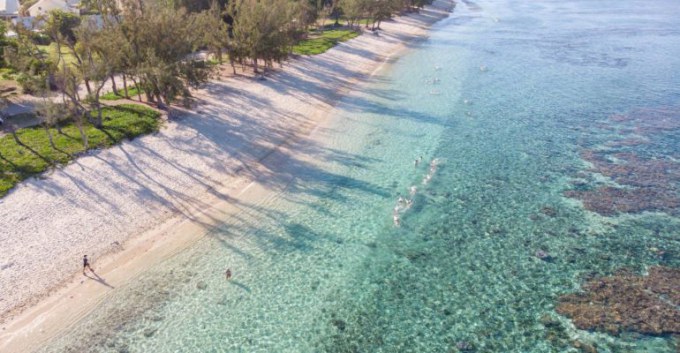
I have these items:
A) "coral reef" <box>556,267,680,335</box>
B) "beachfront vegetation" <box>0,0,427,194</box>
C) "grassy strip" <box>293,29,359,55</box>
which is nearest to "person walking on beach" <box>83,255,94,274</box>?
"beachfront vegetation" <box>0,0,427,194</box>

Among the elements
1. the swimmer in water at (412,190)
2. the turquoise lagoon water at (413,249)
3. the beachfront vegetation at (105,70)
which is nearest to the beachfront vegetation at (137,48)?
the beachfront vegetation at (105,70)

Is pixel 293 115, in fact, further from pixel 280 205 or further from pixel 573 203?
pixel 573 203

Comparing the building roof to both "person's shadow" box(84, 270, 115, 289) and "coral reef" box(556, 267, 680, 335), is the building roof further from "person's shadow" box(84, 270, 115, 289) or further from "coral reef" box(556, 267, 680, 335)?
"coral reef" box(556, 267, 680, 335)

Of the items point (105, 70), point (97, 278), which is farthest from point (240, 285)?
point (105, 70)

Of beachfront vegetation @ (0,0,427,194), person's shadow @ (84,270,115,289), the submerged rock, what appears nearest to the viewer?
the submerged rock

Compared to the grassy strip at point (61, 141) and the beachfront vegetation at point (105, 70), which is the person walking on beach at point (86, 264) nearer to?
the grassy strip at point (61, 141)

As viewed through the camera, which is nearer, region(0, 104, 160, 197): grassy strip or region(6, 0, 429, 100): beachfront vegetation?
A: region(0, 104, 160, 197): grassy strip
